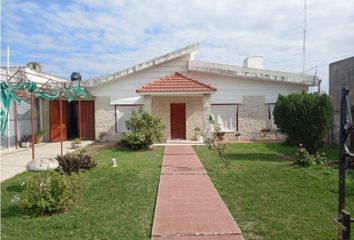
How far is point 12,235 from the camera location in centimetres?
494

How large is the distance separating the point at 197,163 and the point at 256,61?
1290 centimetres

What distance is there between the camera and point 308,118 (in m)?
11.4

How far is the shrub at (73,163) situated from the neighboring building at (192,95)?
8416mm

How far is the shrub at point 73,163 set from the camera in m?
9.05

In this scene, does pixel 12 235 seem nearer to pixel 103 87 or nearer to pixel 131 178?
pixel 131 178

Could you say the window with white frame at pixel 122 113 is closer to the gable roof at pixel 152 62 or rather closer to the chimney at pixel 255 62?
the gable roof at pixel 152 62

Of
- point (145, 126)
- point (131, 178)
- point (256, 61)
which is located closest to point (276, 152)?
point (145, 126)

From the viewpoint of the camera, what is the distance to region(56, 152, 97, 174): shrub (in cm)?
905

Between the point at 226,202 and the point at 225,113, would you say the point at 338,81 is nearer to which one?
the point at 225,113

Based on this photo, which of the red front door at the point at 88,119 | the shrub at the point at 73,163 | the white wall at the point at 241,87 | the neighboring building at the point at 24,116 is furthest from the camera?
the red front door at the point at 88,119

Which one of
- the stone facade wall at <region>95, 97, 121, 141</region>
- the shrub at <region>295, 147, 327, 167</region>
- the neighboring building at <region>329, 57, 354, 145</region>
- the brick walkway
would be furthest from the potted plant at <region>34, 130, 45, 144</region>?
the neighboring building at <region>329, 57, 354, 145</region>

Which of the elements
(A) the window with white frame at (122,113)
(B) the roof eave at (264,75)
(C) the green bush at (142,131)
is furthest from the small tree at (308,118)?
(A) the window with white frame at (122,113)

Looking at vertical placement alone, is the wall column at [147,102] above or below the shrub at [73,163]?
above

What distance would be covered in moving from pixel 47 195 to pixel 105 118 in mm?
13544
